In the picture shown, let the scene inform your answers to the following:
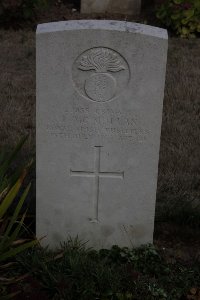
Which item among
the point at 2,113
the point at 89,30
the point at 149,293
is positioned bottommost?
the point at 149,293

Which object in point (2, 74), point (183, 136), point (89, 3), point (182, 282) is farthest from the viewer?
point (89, 3)

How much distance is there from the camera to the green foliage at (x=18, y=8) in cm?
949

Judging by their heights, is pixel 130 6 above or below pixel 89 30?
above

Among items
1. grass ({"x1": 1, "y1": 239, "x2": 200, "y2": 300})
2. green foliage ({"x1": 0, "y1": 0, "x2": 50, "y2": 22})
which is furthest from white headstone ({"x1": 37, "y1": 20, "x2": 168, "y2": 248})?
green foliage ({"x1": 0, "y1": 0, "x2": 50, "y2": 22})

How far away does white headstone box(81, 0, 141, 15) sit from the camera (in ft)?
33.7

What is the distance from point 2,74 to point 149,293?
4.46m

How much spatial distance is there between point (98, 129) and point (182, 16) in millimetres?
5732

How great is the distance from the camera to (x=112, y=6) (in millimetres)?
10320

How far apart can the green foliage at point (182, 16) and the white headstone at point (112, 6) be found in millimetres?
894

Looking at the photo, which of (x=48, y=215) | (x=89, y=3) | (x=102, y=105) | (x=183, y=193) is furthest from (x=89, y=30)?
(x=89, y=3)

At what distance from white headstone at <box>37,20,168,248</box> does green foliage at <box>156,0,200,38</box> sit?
5.61 m

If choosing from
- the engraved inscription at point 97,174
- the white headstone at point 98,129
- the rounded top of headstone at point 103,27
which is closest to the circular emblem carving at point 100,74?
the white headstone at point 98,129

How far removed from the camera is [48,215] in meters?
4.12

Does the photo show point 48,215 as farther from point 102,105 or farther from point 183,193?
point 183,193
